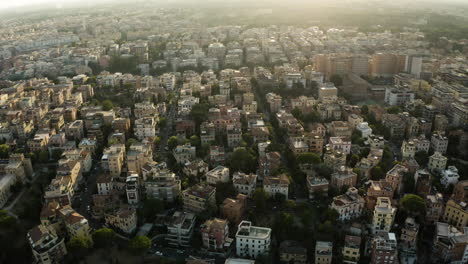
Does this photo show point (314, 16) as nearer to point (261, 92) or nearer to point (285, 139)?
point (261, 92)

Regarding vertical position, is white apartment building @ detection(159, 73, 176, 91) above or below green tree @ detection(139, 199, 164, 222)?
above

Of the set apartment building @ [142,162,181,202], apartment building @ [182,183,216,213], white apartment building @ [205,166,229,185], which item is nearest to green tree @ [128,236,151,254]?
apartment building @ [182,183,216,213]

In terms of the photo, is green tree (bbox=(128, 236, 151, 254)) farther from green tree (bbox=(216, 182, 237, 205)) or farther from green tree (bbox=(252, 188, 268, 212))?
green tree (bbox=(252, 188, 268, 212))

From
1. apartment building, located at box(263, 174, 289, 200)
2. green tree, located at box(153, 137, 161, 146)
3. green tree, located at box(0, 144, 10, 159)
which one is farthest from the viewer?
green tree, located at box(153, 137, 161, 146)

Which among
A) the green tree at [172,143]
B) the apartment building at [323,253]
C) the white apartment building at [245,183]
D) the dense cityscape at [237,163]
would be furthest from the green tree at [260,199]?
the green tree at [172,143]

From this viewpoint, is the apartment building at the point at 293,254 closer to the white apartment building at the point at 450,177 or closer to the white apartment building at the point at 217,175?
the white apartment building at the point at 217,175

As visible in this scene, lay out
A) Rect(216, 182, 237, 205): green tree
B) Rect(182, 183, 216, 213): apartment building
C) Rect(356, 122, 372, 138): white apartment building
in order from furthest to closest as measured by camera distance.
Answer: Rect(356, 122, 372, 138): white apartment building → Rect(216, 182, 237, 205): green tree → Rect(182, 183, 216, 213): apartment building

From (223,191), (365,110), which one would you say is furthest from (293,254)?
(365,110)

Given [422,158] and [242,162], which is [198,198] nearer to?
[242,162]
